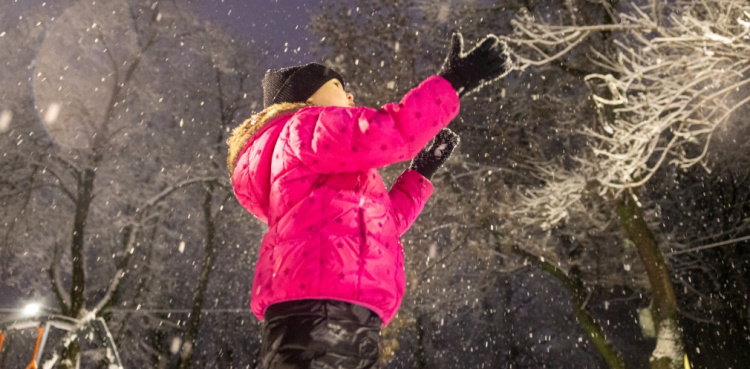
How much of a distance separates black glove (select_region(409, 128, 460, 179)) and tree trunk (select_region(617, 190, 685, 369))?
5.99 m

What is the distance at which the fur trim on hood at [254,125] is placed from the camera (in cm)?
197

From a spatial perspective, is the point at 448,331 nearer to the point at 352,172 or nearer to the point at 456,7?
the point at 456,7

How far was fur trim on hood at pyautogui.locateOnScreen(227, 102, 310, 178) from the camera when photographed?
1.97m

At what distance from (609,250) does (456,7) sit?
7.38 meters

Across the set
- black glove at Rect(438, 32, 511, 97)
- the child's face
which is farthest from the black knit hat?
black glove at Rect(438, 32, 511, 97)

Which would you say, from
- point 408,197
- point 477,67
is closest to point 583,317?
point 408,197

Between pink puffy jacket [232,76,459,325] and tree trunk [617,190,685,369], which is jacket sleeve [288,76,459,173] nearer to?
pink puffy jacket [232,76,459,325]

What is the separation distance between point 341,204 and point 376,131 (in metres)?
0.27

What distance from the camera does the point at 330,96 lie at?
2215 millimetres

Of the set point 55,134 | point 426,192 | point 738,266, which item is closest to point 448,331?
point 738,266

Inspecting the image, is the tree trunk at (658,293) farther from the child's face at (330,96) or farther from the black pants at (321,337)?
the black pants at (321,337)

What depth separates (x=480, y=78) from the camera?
1.72 metres

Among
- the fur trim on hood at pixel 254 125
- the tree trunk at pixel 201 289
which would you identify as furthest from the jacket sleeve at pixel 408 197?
the tree trunk at pixel 201 289

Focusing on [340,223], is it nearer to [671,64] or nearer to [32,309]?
[671,64]
